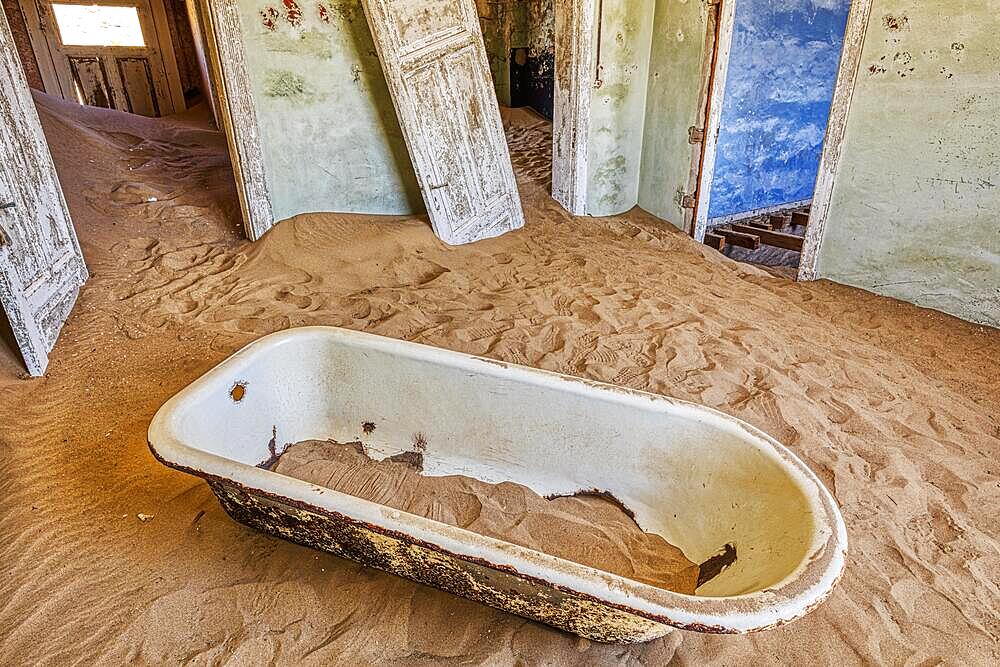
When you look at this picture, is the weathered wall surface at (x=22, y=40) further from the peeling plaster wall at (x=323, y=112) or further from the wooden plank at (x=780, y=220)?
the wooden plank at (x=780, y=220)

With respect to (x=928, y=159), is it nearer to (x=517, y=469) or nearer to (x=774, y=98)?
(x=774, y=98)

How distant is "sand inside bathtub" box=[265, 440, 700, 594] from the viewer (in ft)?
5.69

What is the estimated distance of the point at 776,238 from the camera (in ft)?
15.9

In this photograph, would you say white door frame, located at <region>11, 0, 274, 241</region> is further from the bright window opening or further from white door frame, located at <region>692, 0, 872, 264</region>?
the bright window opening

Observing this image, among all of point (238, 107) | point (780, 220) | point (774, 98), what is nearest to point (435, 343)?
point (238, 107)

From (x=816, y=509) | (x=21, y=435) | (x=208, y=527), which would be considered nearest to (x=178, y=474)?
(x=208, y=527)

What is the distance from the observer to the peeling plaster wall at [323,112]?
12.1ft

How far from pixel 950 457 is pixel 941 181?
1768 mm

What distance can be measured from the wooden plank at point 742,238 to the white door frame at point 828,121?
25.4 inches

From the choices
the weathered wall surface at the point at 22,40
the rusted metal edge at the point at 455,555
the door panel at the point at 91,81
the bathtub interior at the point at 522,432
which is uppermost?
the weathered wall surface at the point at 22,40

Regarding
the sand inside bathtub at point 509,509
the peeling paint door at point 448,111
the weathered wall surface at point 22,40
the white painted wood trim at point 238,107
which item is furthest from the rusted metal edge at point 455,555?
the weathered wall surface at point 22,40

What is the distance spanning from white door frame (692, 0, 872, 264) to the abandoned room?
2 cm

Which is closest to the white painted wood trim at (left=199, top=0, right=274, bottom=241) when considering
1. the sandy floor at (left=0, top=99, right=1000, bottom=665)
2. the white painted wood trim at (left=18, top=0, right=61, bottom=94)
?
the sandy floor at (left=0, top=99, right=1000, bottom=665)

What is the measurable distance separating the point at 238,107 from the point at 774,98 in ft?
14.6
